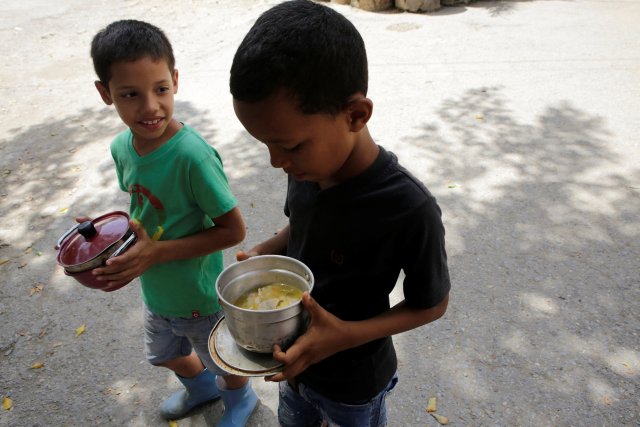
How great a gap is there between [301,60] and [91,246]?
3.25 feet

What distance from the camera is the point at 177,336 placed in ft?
7.27

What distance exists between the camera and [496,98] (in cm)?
557

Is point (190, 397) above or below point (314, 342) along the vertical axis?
below

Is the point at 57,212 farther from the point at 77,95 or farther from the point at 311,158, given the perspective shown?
the point at 311,158

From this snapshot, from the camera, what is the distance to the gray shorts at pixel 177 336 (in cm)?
207

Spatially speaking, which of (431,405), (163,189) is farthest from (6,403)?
(431,405)

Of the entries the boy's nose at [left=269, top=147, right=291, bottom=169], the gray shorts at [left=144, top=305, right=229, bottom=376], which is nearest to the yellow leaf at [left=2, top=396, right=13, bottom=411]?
the gray shorts at [left=144, top=305, right=229, bottom=376]

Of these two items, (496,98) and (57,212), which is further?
(496,98)

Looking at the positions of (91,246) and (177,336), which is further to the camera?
(177,336)

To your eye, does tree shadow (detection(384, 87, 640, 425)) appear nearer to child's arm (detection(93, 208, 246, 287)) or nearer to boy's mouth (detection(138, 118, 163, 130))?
child's arm (detection(93, 208, 246, 287))

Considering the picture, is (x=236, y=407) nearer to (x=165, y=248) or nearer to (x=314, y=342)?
(x=165, y=248)

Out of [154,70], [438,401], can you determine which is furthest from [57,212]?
[438,401]

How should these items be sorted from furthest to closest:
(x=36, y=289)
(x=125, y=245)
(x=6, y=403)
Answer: (x=36, y=289)
(x=6, y=403)
(x=125, y=245)

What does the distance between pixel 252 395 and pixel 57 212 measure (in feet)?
9.29
